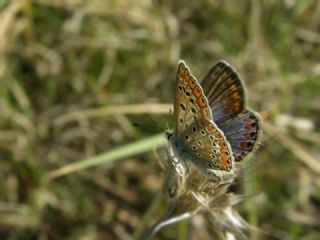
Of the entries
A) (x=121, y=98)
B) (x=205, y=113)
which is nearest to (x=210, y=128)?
(x=205, y=113)

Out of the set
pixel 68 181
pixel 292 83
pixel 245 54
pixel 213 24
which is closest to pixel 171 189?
pixel 68 181

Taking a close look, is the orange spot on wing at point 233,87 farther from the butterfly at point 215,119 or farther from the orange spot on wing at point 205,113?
the orange spot on wing at point 205,113

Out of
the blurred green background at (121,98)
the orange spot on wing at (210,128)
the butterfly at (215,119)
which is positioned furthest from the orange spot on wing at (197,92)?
the blurred green background at (121,98)

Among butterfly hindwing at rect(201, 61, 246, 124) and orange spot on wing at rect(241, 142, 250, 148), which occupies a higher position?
butterfly hindwing at rect(201, 61, 246, 124)

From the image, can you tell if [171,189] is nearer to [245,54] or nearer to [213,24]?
[245,54]

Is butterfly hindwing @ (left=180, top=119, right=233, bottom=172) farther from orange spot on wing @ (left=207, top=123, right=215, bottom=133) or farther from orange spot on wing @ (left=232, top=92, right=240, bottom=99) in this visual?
orange spot on wing @ (left=232, top=92, right=240, bottom=99)

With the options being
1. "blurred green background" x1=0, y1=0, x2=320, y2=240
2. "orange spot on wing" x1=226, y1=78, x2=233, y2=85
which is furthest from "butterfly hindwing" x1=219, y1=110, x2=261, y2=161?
"blurred green background" x1=0, y1=0, x2=320, y2=240
